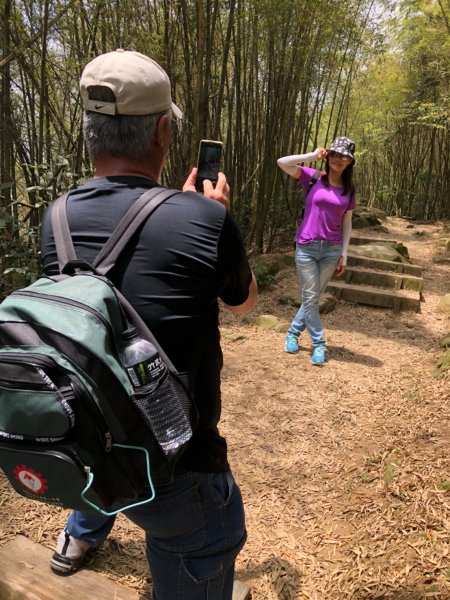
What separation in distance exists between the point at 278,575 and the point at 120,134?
168cm

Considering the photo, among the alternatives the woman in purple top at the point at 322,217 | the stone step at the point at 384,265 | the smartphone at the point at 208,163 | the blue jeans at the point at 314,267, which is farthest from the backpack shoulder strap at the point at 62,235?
the stone step at the point at 384,265

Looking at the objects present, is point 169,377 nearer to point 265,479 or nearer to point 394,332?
point 265,479

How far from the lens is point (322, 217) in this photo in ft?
11.1

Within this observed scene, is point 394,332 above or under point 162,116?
under

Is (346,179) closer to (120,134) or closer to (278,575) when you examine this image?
(278,575)

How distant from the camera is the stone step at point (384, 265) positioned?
5.99 m

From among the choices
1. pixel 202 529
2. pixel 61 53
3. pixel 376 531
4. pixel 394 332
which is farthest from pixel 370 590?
pixel 61 53

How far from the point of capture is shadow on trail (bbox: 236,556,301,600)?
1780 millimetres

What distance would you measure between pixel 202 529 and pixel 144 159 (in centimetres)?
79

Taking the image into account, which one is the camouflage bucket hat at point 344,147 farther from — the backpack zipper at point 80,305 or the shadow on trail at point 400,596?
the backpack zipper at point 80,305

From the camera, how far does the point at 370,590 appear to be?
171cm

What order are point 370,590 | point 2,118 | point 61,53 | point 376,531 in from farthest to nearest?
point 61,53
point 2,118
point 376,531
point 370,590

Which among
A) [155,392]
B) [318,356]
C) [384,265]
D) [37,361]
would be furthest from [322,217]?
[384,265]

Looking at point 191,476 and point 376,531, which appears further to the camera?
point 376,531
